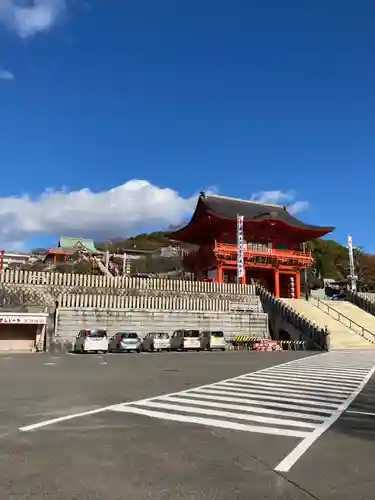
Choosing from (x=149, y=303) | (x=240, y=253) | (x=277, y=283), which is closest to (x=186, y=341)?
(x=149, y=303)

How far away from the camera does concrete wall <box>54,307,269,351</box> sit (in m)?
28.0

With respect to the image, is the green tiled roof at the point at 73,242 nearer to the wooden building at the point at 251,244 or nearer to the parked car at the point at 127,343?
the wooden building at the point at 251,244

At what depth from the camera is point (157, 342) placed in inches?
1089

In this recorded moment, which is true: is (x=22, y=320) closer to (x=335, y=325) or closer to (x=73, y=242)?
(x=335, y=325)

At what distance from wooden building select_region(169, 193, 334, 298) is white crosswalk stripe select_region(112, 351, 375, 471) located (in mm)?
28815

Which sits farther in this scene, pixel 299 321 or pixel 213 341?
pixel 299 321

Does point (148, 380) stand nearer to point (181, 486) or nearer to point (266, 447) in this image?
point (266, 447)

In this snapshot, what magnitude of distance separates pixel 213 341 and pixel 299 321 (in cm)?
675

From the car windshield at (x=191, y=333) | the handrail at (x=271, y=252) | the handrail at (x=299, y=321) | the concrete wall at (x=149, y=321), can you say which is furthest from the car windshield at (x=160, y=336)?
the handrail at (x=271, y=252)

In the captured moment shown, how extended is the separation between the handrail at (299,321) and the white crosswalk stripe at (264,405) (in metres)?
16.4

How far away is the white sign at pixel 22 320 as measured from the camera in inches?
1010

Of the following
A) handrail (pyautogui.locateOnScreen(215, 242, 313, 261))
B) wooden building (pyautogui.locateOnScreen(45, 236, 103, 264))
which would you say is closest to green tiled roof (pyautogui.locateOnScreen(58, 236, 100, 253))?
wooden building (pyautogui.locateOnScreen(45, 236, 103, 264))

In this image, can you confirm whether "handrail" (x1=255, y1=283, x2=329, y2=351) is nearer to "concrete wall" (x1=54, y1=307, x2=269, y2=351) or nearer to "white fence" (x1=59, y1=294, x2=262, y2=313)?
"white fence" (x1=59, y1=294, x2=262, y2=313)

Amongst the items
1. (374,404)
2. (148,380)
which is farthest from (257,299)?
(374,404)
